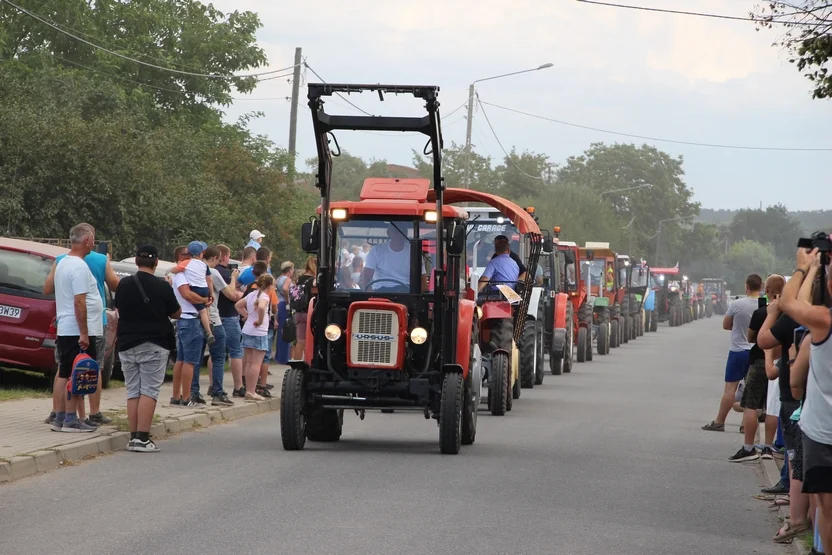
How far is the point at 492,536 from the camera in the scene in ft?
28.7

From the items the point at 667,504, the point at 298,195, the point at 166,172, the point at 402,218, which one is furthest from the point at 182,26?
the point at 667,504

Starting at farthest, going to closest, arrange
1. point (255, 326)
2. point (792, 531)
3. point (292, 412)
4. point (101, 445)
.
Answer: point (255, 326) → point (292, 412) → point (101, 445) → point (792, 531)

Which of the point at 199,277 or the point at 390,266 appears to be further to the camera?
the point at 199,277

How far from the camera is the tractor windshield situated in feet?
44.7

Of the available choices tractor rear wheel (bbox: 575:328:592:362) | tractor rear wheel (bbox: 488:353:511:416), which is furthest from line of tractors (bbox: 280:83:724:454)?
tractor rear wheel (bbox: 575:328:592:362)

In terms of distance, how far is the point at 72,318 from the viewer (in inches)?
506

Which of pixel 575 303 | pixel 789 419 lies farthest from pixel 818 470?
pixel 575 303

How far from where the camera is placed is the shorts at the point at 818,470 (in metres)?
6.88

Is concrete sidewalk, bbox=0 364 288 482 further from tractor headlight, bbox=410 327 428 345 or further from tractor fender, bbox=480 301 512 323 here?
tractor fender, bbox=480 301 512 323

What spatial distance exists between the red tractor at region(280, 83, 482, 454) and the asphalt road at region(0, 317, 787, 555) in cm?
48

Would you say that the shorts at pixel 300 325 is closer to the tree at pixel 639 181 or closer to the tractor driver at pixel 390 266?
the tractor driver at pixel 390 266

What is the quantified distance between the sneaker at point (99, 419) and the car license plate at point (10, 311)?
2785 mm

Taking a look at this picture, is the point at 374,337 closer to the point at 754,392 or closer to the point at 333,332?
the point at 333,332

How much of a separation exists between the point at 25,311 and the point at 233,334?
2368 mm
